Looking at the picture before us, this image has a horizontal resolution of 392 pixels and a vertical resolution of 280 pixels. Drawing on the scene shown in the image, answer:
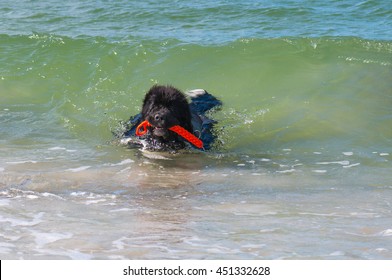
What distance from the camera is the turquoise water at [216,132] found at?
525cm

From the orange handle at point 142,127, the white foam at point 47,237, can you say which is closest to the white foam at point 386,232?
the white foam at point 47,237

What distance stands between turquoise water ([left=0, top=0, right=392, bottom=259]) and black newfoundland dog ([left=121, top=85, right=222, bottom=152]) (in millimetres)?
216

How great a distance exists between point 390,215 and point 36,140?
493cm

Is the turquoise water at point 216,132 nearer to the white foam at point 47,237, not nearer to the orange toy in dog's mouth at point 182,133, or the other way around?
the white foam at point 47,237

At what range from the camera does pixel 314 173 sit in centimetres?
779

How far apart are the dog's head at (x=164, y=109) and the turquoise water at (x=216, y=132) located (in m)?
0.40

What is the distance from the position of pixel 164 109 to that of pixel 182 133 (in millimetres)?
424

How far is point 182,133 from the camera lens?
8.41m

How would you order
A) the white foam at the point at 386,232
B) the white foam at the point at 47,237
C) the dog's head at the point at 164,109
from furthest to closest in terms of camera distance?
1. the dog's head at the point at 164,109
2. the white foam at the point at 386,232
3. the white foam at the point at 47,237

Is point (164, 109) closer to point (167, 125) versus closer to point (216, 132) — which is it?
point (167, 125)

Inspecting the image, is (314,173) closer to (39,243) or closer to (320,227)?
(320,227)

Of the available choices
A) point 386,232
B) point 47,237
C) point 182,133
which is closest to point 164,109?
point 182,133

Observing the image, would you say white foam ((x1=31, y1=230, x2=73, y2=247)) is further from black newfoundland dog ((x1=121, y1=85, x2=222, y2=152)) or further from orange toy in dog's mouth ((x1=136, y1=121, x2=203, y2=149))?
orange toy in dog's mouth ((x1=136, y1=121, x2=203, y2=149))
